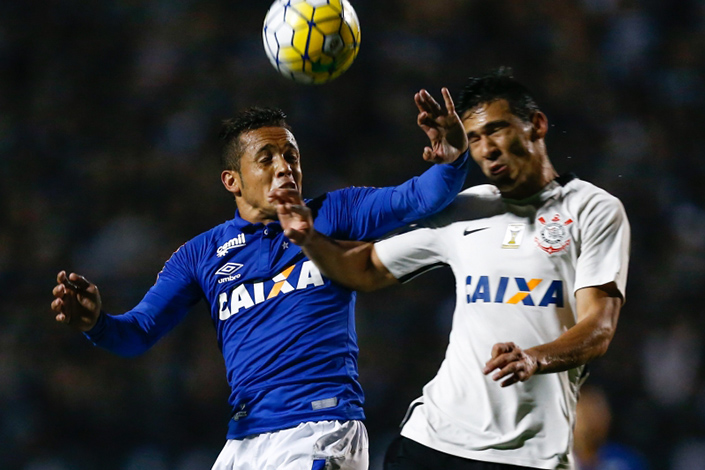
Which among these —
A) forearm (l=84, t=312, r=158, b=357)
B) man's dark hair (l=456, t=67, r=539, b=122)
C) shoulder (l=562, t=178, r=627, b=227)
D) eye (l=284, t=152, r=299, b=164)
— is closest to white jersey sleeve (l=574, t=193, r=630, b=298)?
shoulder (l=562, t=178, r=627, b=227)

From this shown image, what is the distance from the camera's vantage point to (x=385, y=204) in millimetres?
3488

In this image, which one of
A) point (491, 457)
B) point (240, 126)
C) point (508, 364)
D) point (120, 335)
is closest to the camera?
point (508, 364)

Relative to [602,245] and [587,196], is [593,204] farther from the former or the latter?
[602,245]

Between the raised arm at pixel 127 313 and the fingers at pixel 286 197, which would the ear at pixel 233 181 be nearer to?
the raised arm at pixel 127 313

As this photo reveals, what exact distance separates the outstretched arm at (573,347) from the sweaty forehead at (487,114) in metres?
0.74

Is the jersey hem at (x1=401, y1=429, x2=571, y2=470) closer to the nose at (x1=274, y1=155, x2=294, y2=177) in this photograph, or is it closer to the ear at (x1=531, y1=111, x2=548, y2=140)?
the ear at (x1=531, y1=111, x2=548, y2=140)

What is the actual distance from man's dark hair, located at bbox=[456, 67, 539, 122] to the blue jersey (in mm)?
246

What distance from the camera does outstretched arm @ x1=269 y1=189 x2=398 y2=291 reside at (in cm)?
317

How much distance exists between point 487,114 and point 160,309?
5.47 feet

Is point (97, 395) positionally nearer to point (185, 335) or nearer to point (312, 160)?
point (185, 335)

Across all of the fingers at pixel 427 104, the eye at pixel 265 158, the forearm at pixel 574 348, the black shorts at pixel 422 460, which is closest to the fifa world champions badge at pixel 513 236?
the forearm at pixel 574 348

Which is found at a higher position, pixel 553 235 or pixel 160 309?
pixel 553 235

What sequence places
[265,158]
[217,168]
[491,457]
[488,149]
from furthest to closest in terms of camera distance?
[217,168] < [265,158] < [488,149] < [491,457]

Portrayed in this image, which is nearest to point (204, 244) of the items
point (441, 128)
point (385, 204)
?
point (385, 204)
